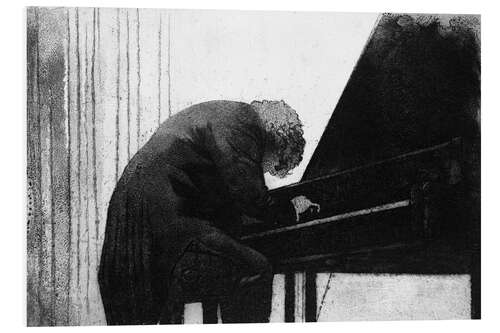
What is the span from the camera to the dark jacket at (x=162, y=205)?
191 inches

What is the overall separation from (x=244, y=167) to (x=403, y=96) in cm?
103

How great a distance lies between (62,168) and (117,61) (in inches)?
26.7

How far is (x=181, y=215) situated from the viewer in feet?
16.0

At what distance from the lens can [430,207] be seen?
197 inches

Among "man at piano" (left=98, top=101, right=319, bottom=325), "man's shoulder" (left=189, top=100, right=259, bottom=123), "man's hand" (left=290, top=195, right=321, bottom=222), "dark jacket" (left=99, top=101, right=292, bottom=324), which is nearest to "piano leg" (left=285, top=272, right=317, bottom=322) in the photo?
"man at piano" (left=98, top=101, right=319, bottom=325)

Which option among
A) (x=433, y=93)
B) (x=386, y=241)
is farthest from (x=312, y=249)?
(x=433, y=93)

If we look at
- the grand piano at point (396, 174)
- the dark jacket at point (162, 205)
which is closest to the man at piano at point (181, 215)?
the dark jacket at point (162, 205)

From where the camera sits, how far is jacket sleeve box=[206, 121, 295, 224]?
488cm

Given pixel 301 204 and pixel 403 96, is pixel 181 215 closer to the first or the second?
pixel 301 204

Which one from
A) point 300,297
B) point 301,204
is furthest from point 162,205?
point 300,297

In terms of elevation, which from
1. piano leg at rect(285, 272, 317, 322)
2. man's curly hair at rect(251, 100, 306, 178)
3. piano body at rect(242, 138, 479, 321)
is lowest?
piano leg at rect(285, 272, 317, 322)

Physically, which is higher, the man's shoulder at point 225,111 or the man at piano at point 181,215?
the man's shoulder at point 225,111

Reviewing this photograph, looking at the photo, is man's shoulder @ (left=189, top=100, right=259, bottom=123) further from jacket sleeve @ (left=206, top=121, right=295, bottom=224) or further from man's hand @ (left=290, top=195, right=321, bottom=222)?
man's hand @ (left=290, top=195, right=321, bottom=222)

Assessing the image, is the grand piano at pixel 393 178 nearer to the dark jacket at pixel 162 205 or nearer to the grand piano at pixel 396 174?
the grand piano at pixel 396 174
